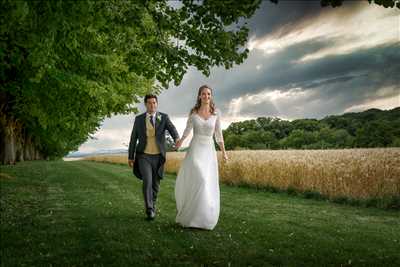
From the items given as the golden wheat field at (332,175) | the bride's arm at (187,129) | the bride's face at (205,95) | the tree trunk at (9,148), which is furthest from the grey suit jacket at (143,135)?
the tree trunk at (9,148)

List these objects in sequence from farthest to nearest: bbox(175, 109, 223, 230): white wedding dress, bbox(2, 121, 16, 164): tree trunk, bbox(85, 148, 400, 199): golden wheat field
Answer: bbox(2, 121, 16, 164): tree trunk, bbox(85, 148, 400, 199): golden wheat field, bbox(175, 109, 223, 230): white wedding dress

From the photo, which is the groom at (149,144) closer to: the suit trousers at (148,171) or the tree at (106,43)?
the suit trousers at (148,171)

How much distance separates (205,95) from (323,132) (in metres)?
73.2

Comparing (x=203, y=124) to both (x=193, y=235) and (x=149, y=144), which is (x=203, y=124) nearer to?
(x=149, y=144)

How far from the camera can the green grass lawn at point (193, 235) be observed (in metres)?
6.84

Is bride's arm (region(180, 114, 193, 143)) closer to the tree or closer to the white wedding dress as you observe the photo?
the white wedding dress

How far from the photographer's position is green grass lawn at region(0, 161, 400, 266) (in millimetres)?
6840

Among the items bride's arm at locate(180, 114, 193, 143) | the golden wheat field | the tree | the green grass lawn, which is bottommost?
the green grass lawn

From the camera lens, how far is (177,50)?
9.13 metres

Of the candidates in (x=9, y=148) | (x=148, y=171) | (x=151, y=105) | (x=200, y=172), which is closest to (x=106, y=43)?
(x=151, y=105)

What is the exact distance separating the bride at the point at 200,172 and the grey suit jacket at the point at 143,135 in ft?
2.40

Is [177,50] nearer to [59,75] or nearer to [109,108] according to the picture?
[59,75]

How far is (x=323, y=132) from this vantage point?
79438 millimetres

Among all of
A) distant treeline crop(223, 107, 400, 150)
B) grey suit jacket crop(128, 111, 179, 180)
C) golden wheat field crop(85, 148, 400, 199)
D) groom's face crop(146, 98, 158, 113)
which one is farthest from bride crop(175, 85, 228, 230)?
distant treeline crop(223, 107, 400, 150)
